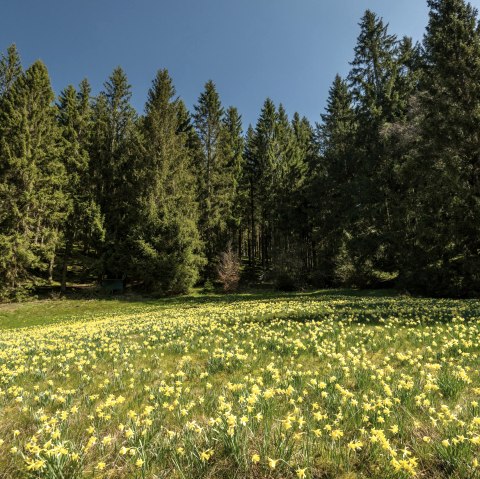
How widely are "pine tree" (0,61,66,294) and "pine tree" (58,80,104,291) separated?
1545mm

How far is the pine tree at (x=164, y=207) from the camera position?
1391 inches

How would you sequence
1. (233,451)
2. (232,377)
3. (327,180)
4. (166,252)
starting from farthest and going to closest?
1. (327,180)
2. (166,252)
3. (232,377)
4. (233,451)

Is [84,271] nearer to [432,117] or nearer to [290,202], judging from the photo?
[290,202]

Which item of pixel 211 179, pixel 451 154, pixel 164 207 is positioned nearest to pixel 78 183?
pixel 164 207

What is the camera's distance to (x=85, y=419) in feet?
11.9

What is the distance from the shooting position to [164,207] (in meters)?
37.0

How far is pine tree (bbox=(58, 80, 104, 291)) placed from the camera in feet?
125

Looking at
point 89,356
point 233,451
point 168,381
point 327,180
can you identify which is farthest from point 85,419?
point 327,180

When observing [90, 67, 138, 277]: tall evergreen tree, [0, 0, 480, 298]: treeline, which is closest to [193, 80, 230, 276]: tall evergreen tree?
[0, 0, 480, 298]: treeline

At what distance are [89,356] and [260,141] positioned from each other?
51.1m

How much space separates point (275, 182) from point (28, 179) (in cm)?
3199

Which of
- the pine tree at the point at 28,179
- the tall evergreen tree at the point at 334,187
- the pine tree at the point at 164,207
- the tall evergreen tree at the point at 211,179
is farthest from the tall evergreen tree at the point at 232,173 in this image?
the pine tree at the point at 28,179

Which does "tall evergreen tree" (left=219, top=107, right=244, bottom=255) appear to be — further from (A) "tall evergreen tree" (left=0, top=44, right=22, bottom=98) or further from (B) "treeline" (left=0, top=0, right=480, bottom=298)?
(A) "tall evergreen tree" (left=0, top=44, right=22, bottom=98)

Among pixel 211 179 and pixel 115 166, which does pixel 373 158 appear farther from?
pixel 115 166
